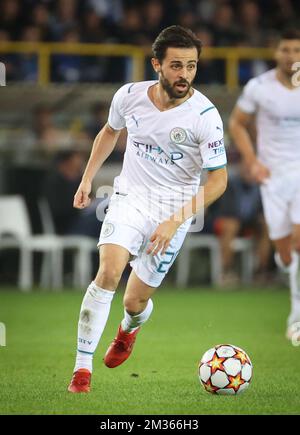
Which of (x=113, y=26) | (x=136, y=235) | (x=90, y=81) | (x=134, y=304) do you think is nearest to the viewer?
(x=136, y=235)

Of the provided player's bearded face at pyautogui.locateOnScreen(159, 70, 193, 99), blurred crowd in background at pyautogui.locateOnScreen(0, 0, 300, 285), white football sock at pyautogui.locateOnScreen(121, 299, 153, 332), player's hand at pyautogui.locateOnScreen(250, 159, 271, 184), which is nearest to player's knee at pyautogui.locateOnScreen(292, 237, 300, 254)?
player's hand at pyautogui.locateOnScreen(250, 159, 271, 184)

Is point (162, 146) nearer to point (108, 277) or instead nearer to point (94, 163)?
point (94, 163)

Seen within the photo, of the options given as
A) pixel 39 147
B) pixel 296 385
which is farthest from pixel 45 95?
pixel 296 385

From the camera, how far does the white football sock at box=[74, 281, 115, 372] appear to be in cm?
698

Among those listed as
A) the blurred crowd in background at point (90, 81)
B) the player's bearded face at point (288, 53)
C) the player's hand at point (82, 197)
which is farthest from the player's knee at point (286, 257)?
the blurred crowd in background at point (90, 81)

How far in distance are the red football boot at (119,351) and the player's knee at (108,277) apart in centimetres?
115

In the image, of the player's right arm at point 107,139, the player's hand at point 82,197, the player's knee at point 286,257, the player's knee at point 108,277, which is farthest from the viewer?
the player's knee at point 286,257

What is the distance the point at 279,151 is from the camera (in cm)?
1055

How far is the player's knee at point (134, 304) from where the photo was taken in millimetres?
7852

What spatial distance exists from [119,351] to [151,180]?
138 centimetres

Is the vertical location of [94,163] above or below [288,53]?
below

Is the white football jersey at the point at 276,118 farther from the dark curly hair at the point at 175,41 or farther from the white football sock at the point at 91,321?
the white football sock at the point at 91,321

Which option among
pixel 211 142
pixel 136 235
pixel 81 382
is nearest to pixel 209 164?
pixel 211 142

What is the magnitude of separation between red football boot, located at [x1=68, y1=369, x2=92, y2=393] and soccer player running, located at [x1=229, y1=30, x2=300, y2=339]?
150 inches
